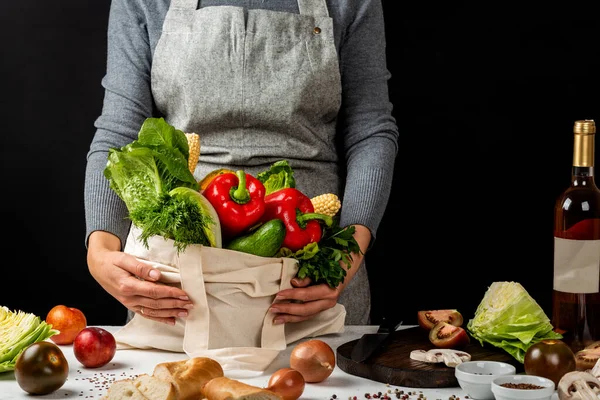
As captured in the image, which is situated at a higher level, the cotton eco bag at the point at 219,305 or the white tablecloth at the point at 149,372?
the cotton eco bag at the point at 219,305

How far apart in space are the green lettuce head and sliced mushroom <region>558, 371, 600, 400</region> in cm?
23

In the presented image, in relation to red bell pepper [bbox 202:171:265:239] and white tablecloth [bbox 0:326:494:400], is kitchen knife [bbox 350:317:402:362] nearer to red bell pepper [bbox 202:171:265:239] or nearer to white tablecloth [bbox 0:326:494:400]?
white tablecloth [bbox 0:326:494:400]

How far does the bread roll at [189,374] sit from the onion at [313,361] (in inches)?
5.4

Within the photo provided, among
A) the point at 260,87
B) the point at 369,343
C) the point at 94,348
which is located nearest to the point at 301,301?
the point at 369,343

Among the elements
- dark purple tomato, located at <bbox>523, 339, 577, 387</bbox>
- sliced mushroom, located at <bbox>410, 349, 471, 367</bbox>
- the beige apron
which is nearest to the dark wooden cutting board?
sliced mushroom, located at <bbox>410, 349, 471, 367</bbox>

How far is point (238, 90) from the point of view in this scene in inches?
76.5

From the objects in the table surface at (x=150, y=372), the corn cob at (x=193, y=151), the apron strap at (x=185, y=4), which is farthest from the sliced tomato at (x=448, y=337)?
the apron strap at (x=185, y=4)

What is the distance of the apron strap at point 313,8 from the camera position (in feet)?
6.61

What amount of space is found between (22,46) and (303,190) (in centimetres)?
114

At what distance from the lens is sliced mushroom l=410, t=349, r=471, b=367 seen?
1307 millimetres

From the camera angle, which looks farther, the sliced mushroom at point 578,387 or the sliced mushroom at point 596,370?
the sliced mushroom at point 596,370

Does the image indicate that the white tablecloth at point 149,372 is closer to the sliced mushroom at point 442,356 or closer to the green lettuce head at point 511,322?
the sliced mushroom at point 442,356

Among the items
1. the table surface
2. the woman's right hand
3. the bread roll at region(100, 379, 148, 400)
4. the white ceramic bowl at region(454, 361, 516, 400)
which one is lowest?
the table surface

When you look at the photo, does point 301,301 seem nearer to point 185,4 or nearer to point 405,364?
point 405,364
